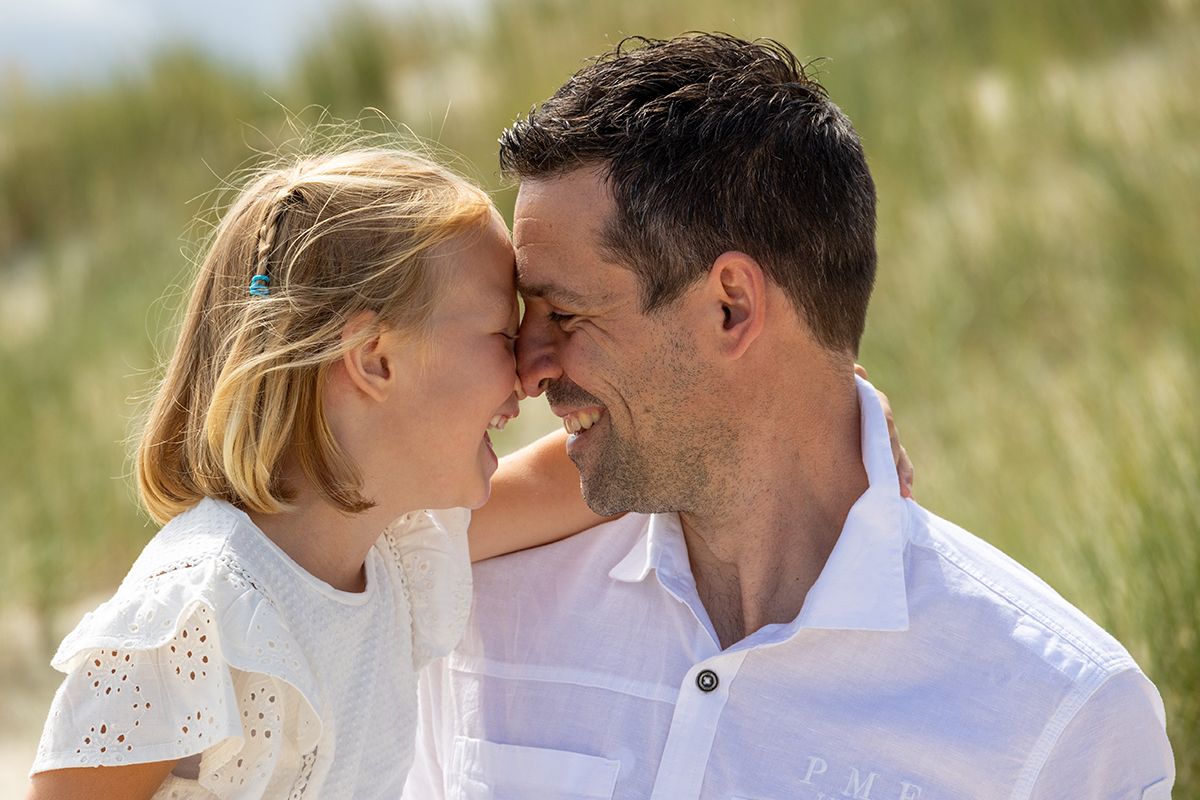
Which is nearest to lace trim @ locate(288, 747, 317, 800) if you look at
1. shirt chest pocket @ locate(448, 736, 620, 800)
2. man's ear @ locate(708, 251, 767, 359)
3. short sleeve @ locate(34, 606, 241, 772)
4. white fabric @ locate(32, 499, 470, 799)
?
white fabric @ locate(32, 499, 470, 799)

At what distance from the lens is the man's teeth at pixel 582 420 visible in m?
2.40

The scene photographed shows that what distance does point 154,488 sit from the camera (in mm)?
2275

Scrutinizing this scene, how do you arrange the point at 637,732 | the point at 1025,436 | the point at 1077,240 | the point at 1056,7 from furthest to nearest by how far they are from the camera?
the point at 1056,7 → the point at 1077,240 → the point at 1025,436 → the point at 637,732

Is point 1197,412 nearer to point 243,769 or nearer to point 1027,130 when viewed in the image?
point 243,769

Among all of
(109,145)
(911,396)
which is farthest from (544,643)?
(109,145)

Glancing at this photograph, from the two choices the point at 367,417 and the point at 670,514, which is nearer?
the point at 367,417

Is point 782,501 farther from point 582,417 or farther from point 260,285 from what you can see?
point 260,285

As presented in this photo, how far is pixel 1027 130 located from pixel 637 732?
610 centimetres

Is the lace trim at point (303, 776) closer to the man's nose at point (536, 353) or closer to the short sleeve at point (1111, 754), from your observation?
the man's nose at point (536, 353)

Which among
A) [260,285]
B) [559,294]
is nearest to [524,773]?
[559,294]

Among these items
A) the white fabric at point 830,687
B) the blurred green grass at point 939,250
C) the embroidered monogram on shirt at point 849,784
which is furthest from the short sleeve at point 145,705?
the blurred green grass at point 939,250

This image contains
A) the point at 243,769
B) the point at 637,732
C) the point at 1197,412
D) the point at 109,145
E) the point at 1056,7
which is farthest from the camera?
the point at 109,145

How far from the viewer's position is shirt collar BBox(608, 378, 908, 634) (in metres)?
2.10

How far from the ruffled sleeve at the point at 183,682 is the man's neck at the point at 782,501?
0.77 m
